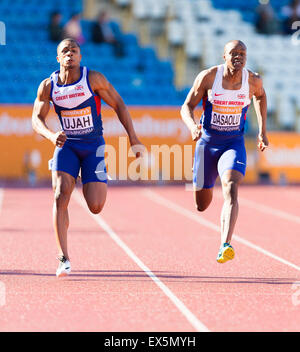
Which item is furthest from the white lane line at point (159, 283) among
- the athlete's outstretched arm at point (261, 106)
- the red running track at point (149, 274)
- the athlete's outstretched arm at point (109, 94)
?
the athlete's outstretched arm at point (261, 106)

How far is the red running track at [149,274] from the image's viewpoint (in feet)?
16.6

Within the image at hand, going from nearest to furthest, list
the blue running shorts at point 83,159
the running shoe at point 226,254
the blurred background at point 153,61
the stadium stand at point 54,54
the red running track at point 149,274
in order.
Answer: the red running track at point 149,274
the running shoe at point 226,254
the blue running shorts at point 83,159
the blurred background at point 153,61
the stadium stand at point 54,54

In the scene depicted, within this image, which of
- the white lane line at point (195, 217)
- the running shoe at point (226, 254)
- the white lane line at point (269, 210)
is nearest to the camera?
the running shoe at point (226, 254)

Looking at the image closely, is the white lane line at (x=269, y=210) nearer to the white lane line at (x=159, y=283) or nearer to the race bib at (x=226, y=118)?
the white lane line at (x=159, y=283)

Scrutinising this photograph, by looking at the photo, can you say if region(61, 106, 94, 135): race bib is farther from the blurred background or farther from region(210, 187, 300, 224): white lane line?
the blurred background

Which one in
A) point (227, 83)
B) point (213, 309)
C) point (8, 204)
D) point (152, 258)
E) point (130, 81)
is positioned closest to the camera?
point (213, 309)

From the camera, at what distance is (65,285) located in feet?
20.6

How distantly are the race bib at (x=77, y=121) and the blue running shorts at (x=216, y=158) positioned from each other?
1117 millimetres

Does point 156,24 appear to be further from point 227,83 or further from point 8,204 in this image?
point 227,83

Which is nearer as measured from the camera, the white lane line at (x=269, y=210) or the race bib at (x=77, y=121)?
the race bib at (x=77, y=121)

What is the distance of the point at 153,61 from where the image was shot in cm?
2159

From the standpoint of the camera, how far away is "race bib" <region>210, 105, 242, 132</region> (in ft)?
22.9
